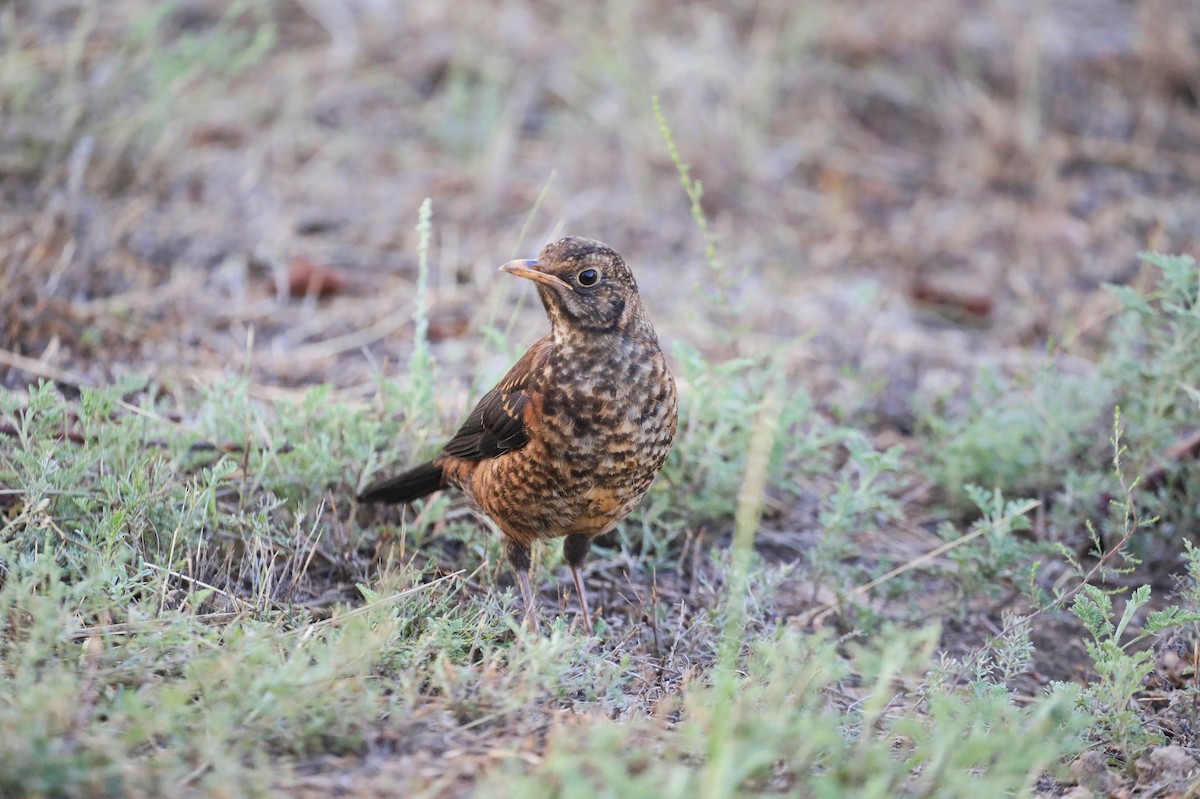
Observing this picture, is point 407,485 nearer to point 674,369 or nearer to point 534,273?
point 534,273

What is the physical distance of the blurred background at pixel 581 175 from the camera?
5.50 metres

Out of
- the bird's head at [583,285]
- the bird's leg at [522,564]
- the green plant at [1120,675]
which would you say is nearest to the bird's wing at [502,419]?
the bird's head at [583,285]

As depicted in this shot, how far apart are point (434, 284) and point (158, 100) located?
1694 millimetres

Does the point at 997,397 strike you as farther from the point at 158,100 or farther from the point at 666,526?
the point at 158,100

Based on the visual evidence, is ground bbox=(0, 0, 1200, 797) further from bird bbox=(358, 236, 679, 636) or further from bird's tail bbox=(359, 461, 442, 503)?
bird bbox=(358, 236, 679, 636)

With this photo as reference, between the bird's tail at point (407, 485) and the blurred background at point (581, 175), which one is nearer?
the bird's tail at point (407, 485)

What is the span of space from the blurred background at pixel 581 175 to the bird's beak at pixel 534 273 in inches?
29.3

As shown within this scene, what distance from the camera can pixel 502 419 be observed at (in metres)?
3.65

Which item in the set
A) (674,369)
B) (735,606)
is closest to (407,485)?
(735,606)

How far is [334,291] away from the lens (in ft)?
20.2

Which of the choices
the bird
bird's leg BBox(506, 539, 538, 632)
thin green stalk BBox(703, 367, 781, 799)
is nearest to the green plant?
thin green stalk BBox(703, 367, 781, 799)

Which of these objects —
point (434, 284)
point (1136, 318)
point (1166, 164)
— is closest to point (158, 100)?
point (434, 284)

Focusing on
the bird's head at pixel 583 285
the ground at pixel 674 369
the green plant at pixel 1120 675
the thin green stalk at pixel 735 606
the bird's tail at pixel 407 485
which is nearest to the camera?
the thin green stalk at pixel 735 606

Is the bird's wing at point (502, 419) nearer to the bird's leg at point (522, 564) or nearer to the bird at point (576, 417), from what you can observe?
the bird at point (576, 417)
